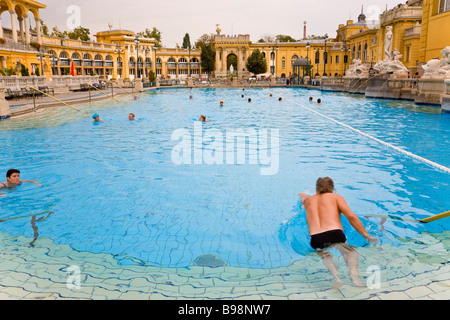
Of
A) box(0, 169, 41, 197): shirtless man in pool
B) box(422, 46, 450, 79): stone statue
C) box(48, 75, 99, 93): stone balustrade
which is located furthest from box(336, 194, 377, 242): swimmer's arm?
box(48, 75, 99, 93): stone balustrade

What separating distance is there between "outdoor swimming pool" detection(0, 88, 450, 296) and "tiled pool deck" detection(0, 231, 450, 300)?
0.27 m

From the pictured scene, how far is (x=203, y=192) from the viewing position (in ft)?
26.3

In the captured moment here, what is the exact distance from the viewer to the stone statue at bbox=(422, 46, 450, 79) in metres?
21.2

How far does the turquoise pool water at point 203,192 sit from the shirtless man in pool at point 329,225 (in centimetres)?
34

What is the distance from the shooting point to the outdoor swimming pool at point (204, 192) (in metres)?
5.57

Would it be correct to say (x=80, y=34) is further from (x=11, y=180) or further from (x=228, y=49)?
(x=11, y=180)

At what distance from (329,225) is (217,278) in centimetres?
159

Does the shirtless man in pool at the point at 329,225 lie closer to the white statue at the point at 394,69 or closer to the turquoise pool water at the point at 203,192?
the turquoise pool water at the point at 203,192

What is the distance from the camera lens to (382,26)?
4747cm

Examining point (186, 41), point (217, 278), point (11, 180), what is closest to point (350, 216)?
point (217, 278)

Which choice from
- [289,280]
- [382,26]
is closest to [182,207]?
[289,280]

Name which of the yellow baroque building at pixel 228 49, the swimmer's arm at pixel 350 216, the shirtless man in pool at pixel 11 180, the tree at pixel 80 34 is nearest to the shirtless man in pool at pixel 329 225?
the swimmer's arm at pixel 350 216

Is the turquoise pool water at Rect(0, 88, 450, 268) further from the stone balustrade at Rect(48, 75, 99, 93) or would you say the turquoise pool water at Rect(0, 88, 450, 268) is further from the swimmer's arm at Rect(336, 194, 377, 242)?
the stone balustrade at Rect(48, 75, 99, 93)
